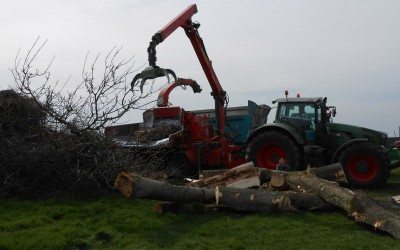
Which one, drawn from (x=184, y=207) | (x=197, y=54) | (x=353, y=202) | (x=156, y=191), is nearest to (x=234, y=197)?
(x=184, y=207)

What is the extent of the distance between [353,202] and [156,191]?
123 inches

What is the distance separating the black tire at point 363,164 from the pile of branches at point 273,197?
231 centimetres

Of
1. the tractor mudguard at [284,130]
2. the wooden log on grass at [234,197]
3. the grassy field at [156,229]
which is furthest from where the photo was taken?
the tractor mudguard at [284,130]

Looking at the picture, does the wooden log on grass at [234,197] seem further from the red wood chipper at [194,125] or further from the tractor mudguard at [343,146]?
the red wood chipper at [194,125]

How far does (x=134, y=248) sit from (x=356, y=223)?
3572 millimetres

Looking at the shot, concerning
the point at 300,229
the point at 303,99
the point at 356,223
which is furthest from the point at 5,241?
the point at 303,99

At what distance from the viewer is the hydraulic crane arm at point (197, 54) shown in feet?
43.0

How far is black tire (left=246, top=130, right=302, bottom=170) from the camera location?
540 inches

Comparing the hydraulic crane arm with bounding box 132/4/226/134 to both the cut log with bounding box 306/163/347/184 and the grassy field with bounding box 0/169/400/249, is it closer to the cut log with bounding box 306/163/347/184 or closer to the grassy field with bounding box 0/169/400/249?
the grassy field with bounding box 0/169/400/249

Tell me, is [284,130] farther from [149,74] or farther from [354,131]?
[149,74]

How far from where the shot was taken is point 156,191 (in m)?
8.63

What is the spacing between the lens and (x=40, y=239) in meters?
7.71

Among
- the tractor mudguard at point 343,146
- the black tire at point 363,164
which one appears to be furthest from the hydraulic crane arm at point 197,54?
→ the black tire at point 363,164

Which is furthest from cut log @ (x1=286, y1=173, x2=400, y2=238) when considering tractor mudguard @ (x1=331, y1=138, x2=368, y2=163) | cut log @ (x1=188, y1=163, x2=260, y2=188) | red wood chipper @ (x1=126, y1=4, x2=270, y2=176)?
red wood chipper @ (x1=126, y1=4, x2=270, y2=176)
